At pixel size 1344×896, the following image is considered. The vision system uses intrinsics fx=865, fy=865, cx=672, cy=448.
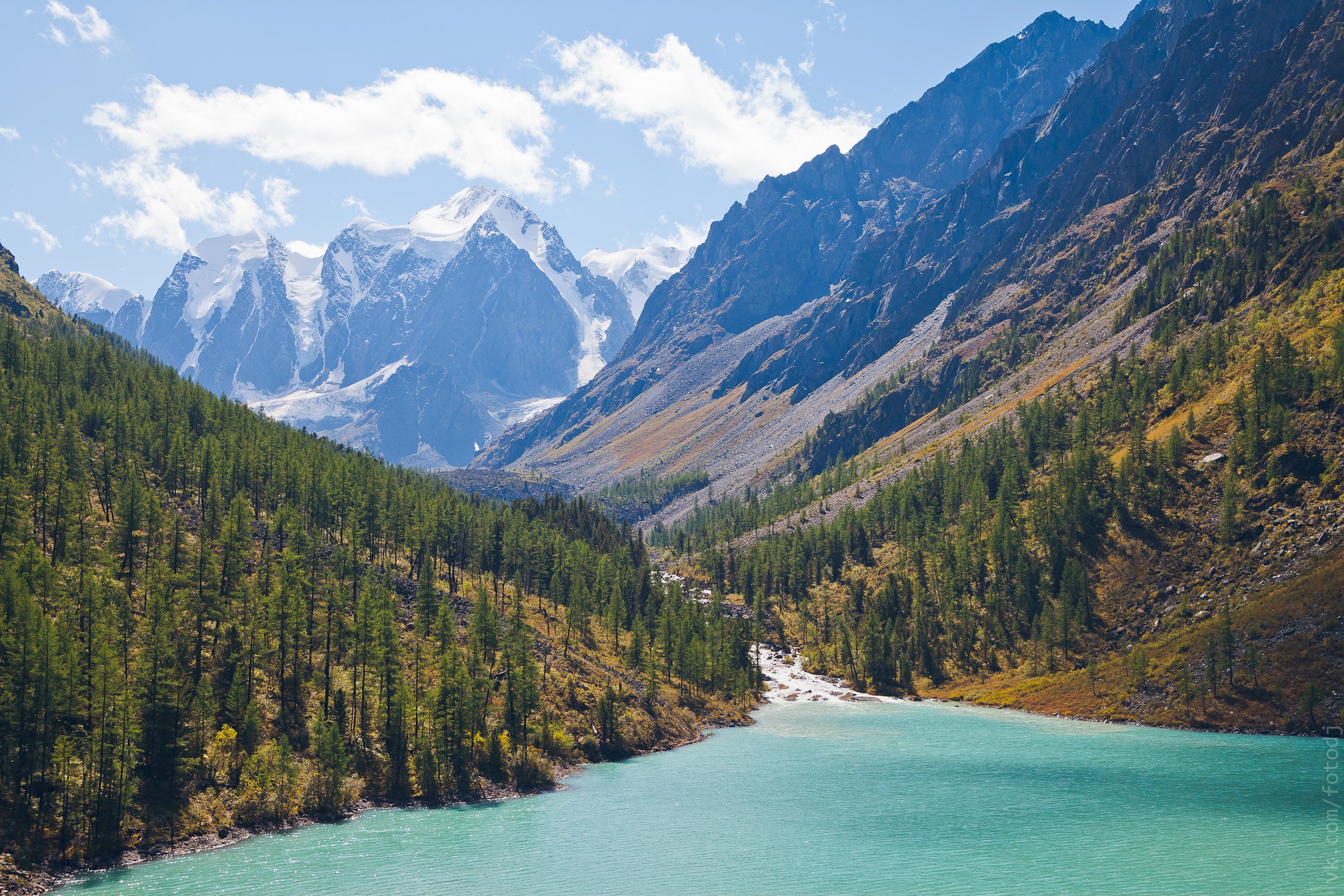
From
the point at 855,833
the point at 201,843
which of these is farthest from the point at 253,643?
the point at 855,833

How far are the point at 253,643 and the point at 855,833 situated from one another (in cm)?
5850

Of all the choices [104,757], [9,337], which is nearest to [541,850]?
[104,757]

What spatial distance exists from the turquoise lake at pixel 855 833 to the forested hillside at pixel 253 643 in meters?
6.45

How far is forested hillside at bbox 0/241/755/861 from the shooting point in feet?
217

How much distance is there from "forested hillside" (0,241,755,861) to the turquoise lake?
254 inches

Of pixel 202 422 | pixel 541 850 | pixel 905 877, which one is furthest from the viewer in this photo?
pixel 202 422

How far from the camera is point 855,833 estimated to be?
73250 millimetres

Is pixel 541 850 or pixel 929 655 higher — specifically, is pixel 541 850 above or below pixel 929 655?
below

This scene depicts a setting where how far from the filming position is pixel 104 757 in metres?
64.5

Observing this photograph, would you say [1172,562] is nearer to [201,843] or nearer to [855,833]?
[855,833]

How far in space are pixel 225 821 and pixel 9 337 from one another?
127 metres

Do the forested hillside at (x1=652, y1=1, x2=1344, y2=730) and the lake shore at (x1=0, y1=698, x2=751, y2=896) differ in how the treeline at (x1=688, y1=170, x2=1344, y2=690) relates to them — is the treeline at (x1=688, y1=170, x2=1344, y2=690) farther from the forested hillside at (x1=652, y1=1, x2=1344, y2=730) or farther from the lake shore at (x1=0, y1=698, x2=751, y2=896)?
the lake shore at (x1=0, y1=698, x2=751, y2=896)

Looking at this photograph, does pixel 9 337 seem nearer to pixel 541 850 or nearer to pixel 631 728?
pixel 631 728

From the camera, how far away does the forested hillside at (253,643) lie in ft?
217
